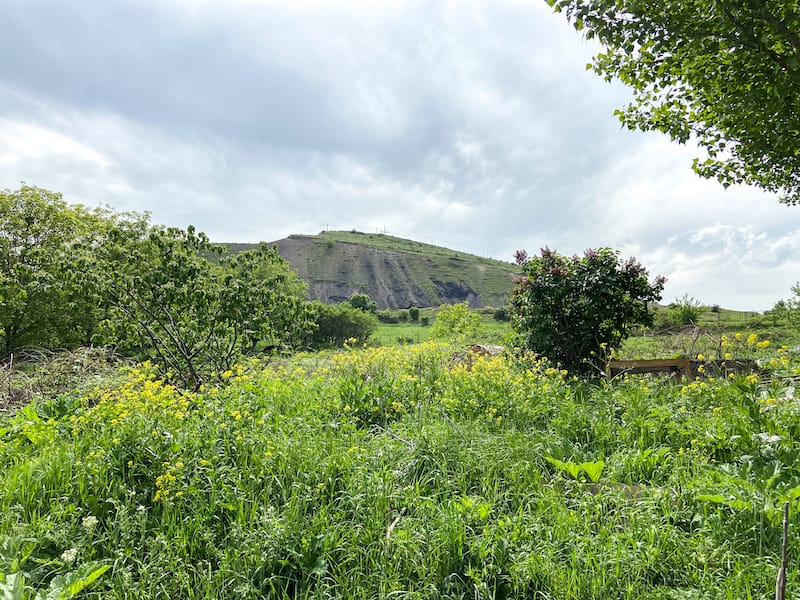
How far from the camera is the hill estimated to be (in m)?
114

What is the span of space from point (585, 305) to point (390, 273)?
115680 millimetres

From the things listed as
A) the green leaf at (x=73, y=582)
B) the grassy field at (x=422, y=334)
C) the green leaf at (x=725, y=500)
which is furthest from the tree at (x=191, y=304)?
the green leaf at (x=725, y=500)

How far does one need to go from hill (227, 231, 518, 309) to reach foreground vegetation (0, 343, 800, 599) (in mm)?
104906

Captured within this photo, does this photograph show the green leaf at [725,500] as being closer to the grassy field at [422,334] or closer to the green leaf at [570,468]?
the green leaf at [570,468]

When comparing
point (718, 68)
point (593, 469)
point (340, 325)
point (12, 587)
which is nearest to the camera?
point (12, 587)

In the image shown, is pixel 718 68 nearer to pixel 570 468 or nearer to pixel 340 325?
pixel 570 468

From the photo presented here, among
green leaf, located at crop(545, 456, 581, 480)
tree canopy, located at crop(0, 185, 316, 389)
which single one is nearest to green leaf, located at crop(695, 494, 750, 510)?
green leaf, located at crop(545, 456, 581, 480)

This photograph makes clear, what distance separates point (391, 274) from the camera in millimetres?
123125

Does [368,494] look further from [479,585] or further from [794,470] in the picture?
[794,470]

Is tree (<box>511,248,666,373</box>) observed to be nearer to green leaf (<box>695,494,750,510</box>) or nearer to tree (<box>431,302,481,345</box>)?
green leaf (<box>695,494,750,510</box>)

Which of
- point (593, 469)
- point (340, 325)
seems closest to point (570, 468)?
point (593, 469)

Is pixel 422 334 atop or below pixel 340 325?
below

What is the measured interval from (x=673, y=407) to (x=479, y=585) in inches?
140

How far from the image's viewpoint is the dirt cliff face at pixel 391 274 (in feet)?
373
